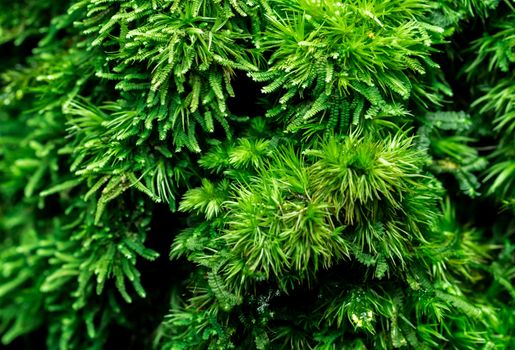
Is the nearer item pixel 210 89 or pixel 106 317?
pixel 210 89

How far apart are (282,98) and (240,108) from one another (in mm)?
245

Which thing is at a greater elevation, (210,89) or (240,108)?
(210,89)

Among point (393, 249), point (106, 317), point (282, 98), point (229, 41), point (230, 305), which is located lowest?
point (106, 317)

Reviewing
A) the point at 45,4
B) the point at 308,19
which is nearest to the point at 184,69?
the point at 308,19

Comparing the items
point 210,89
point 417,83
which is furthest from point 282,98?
point 417,83

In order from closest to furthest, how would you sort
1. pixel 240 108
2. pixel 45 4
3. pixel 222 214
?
pixel 222 214 → pixel 240 108 → pixel 45 4

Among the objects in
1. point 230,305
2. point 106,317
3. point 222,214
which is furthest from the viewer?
point 106,317

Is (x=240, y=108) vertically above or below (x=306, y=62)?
below

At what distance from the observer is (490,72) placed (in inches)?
69.2

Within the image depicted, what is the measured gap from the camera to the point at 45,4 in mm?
2066

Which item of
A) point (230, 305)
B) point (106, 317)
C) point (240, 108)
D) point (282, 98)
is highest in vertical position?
point (282, 98)

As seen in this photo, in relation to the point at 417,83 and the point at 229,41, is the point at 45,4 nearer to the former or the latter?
the point at 229,41

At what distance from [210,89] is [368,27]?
1.73ft

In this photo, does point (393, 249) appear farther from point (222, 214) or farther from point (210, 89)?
point (210, 89)
